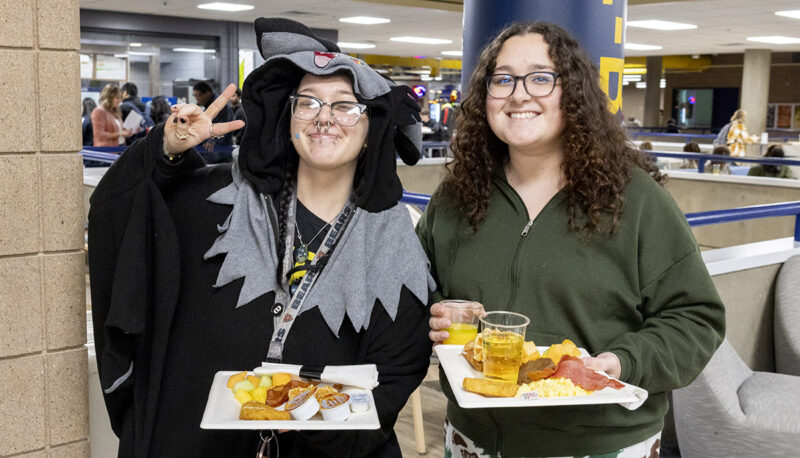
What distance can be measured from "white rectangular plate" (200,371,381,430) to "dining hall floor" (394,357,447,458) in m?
2.04

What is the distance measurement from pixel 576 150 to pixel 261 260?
2.26 ft

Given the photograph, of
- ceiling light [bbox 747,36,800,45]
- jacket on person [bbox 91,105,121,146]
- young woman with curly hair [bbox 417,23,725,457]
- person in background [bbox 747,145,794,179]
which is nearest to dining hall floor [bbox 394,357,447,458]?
young woman with curly hair [bbox 417,23,725,457]

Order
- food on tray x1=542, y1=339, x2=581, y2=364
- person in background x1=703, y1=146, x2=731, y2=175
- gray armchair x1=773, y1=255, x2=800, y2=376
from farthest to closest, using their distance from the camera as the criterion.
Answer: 1. person in background x1=703, y1=146, x2=731, y2=175
2. gray armchair x1=773, y1=255, x2=800, y2=376
3. food on tray x1=542, y1=339, x2=581, y2=364

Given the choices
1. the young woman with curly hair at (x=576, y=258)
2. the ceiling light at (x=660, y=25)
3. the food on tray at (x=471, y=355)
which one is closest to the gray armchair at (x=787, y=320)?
the young woman with curly hair at (x=576, y=258)

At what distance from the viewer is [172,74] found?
14.6 meters

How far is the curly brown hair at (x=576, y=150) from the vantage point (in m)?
1.67

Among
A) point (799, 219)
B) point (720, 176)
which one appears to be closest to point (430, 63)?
point (720, 176)

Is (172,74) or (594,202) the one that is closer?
(594,202)

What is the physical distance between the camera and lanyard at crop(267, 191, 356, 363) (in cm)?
157

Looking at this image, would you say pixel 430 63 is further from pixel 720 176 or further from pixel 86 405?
pixel 86 405

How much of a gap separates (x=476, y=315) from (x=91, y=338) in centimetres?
97

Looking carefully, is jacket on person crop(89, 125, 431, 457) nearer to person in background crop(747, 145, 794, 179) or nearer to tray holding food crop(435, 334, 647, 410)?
tray holding food crop(435, 334, 647, 410)

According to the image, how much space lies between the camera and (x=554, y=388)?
146 centimetres

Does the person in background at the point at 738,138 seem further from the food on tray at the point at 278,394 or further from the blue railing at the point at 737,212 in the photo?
the food on tray at the point at 278,394
